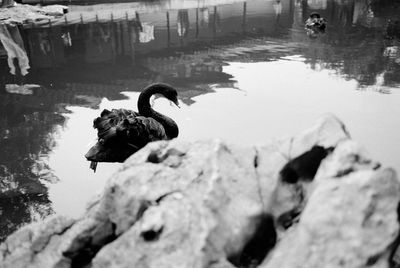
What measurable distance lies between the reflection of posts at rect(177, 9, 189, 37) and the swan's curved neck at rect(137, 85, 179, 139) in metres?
11.0

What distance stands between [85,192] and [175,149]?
7.88ft

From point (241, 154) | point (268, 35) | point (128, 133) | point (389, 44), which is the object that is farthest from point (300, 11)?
point (241, 154)

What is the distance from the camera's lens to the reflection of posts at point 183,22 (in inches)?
683

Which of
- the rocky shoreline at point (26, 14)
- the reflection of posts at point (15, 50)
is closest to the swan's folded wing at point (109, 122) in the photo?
the reflection of posts at point (15, 50)

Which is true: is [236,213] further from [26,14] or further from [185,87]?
[26,14]

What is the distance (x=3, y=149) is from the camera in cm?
594

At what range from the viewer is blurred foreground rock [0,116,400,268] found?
1940mm

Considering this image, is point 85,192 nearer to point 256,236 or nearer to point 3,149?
point 3,149

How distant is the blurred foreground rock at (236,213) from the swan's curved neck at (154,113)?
10.8ft

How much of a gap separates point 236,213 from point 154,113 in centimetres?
425

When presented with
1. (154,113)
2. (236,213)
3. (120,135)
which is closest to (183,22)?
(154,113)

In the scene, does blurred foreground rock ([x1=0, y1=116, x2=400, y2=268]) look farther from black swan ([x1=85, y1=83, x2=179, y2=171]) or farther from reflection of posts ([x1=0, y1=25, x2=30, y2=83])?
reflection of posts ([x1=0, y1=25, x2=30, y2=83])

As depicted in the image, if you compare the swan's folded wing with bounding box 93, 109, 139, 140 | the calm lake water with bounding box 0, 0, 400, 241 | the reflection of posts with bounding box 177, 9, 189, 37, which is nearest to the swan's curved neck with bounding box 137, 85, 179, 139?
the calm lake water with bounding box 0, 0, 400, 241

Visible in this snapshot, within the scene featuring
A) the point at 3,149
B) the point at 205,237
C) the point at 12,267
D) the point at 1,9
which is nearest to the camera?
the point at 205,237
